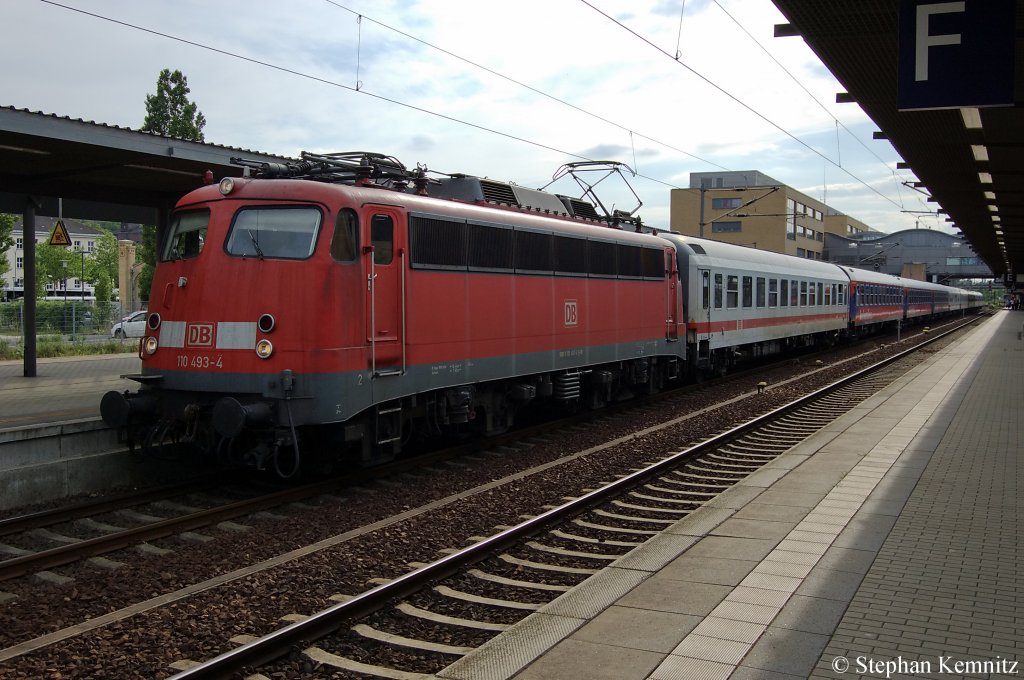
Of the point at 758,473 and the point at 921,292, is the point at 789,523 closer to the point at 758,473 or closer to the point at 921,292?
the point at 758,473

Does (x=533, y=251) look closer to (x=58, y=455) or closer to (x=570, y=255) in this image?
(x=570, y=255)

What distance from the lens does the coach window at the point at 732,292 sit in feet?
73.7

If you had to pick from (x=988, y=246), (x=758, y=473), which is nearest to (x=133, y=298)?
(x=988, y=246)

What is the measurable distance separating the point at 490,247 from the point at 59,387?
27.9 ft

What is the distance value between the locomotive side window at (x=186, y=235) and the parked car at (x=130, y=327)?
703 inches

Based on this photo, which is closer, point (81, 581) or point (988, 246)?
point (81, 581)

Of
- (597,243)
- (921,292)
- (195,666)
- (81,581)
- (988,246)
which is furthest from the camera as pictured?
(921,292)

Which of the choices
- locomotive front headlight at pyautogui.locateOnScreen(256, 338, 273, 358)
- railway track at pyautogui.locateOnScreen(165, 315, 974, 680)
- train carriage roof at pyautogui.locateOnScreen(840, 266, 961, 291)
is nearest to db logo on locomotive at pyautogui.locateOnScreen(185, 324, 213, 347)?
locomotive front headlight at pyautogui.locateOnScreen(256, 338, 273, 358)

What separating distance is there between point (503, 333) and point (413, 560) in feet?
17.0

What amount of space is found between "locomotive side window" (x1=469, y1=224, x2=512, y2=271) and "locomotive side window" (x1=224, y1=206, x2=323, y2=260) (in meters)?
2.67

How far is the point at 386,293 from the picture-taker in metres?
9.88

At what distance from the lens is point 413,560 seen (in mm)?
7512

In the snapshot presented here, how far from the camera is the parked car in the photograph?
27359 millimetres

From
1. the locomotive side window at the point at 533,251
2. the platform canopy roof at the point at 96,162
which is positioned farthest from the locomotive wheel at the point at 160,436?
the locomotive side window at the point at 533,251
